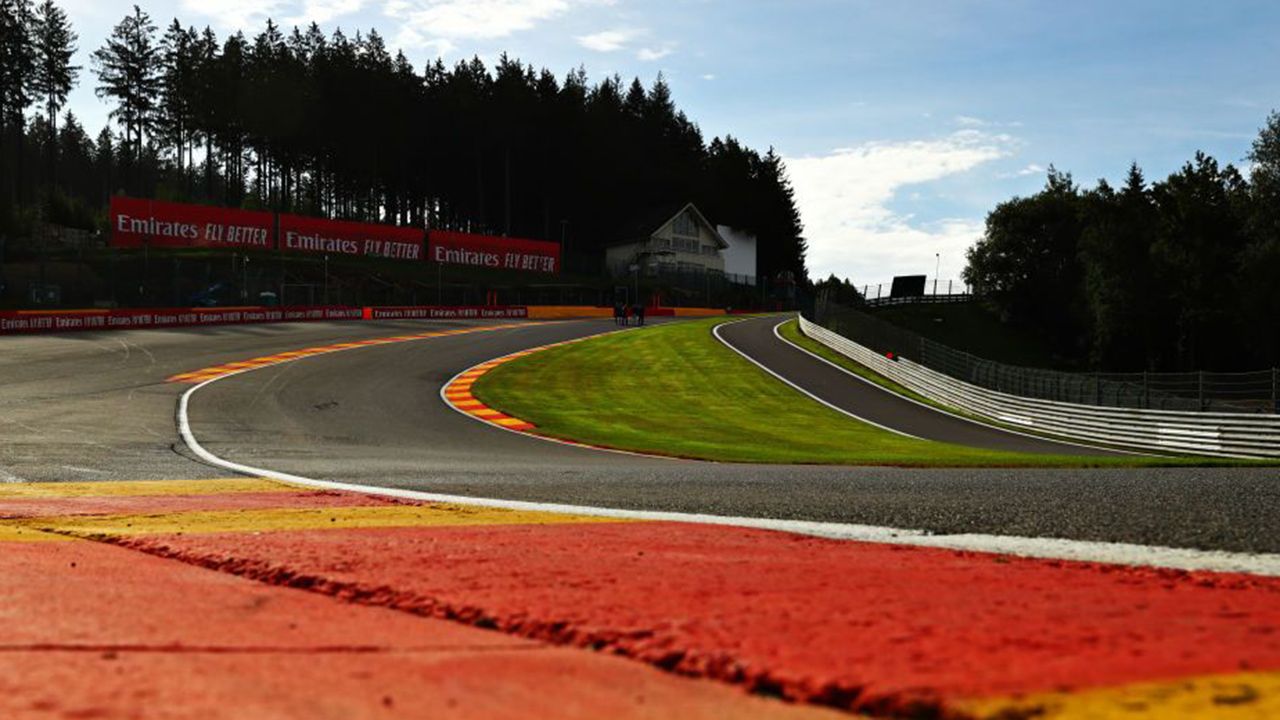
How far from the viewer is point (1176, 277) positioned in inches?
3125

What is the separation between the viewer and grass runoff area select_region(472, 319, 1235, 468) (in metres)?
17.4

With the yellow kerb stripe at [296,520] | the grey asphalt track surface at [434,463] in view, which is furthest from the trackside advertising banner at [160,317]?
the yellow kerb stripe at [296,520]

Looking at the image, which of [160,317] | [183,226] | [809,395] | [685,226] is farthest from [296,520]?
[685,226]

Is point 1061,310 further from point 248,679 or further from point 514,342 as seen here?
point 248,679

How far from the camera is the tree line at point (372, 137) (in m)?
90.6

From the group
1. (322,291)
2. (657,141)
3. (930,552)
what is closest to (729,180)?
(657,141)

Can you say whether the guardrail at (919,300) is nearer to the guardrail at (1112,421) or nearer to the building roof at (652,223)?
the building roof at (652,223)

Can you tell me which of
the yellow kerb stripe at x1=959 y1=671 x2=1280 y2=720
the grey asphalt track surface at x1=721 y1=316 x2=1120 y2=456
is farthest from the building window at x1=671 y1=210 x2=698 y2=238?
the yellow kerb stripe at x1=959 y1=671 x2=1280 y2=720

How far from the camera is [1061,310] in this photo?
9462 centimetres

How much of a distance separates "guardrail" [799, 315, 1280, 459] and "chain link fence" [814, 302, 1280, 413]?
1.66 ft

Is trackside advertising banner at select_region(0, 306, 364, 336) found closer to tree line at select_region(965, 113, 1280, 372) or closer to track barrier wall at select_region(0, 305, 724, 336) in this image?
track barrier wall at select_region(0, 305, 724, 336)

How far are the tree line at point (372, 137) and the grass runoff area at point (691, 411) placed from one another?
55.2 m

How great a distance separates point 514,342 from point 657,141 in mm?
90016

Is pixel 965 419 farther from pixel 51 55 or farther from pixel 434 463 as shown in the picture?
pixel 51 55
